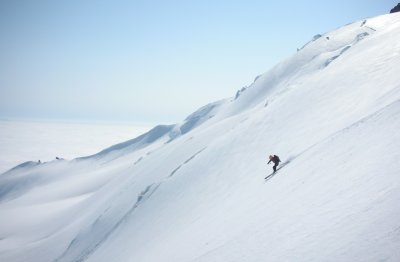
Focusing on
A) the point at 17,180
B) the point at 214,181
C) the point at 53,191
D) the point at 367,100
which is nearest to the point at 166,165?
the point at 214,181

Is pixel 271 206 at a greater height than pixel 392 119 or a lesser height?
lesser

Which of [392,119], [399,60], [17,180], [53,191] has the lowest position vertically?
[392,119]

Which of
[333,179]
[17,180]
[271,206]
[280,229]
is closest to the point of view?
[280,229]

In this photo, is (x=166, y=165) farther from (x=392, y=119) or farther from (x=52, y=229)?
(x=392, y=119)

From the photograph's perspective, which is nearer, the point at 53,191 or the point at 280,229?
the point at 280,229

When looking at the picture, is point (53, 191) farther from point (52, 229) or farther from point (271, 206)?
point (271, 206)

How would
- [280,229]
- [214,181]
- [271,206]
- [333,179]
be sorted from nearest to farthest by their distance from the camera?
[280,229] < [333,179] < [271,206] < [214,181]

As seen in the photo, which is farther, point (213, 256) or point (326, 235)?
point (213, 256)

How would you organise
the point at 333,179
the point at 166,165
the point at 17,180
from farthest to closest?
1. the point at 17,180
2. the point at 166,165
3. the point at 333,179

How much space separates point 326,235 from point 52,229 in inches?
3502

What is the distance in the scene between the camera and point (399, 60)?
102 feet

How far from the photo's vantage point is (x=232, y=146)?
45031mm

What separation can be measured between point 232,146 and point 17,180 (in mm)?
192201

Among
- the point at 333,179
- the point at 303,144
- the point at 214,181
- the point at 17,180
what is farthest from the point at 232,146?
the point at 17,180
